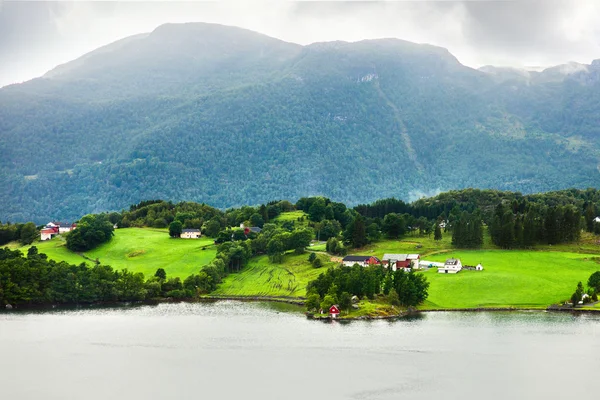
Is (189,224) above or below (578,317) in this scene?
above

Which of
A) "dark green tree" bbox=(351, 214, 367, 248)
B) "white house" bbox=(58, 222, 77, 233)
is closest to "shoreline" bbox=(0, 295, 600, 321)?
"dark green tree" bbox=(351, 214, 367, 248)

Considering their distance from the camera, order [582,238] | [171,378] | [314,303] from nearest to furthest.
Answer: [171,378], [314,303], [582,238]

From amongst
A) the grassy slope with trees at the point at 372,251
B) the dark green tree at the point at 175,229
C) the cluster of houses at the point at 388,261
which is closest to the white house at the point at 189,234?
the dark green tree at the point at 175,229

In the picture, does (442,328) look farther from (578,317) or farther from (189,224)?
(189,224)

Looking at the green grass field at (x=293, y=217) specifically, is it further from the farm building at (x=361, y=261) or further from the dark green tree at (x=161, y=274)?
the dark green tree at (x=161, y=274)

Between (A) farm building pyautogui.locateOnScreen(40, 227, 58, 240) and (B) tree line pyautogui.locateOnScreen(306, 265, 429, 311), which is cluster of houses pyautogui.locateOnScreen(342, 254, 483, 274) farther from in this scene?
(A) farm building pyautogui.locateOnScreen(40, 227, 58, 240)

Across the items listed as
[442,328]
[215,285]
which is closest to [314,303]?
[442,328]

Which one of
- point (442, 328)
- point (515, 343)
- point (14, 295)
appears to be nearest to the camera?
point (515, 343)

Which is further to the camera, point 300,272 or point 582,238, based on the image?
point 582,238
